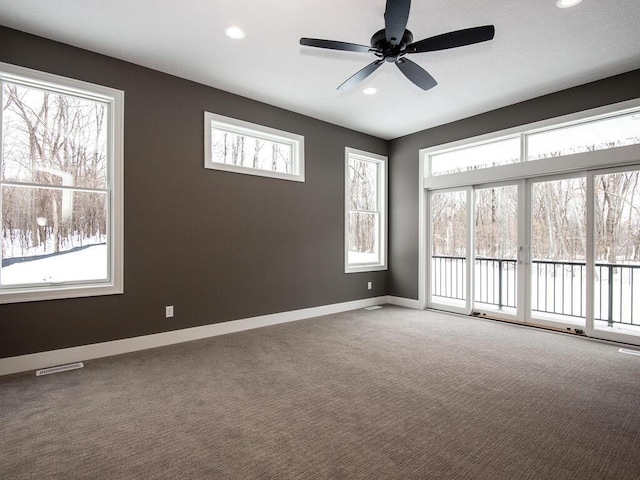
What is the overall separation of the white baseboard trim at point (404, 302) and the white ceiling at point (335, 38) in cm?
332

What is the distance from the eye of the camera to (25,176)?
3.16m

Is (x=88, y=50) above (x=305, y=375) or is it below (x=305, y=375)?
above

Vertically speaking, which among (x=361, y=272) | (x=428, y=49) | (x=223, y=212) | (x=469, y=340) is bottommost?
(x=469, y=340)

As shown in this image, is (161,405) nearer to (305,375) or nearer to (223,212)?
(305,375)

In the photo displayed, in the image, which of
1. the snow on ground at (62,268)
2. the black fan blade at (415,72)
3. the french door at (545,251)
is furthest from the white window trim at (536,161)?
the snow on ground at (62,268)

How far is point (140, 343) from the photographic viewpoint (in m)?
3.65

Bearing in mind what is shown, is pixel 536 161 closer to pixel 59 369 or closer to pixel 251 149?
pixel 251 149

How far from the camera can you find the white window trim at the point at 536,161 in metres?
3.85

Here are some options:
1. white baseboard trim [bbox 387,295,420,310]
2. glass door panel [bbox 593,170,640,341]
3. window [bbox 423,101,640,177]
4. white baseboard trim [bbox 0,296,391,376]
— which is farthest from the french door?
white baseboard trim [bbox 0,296,391,376]

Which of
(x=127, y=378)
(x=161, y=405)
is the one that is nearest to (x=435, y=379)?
(x=161, y=405)

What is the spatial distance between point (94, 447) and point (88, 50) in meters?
3.63

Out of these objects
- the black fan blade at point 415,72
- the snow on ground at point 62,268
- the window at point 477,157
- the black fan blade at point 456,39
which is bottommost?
the snow on ground at point 62,268

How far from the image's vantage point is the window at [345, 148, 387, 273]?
5.82 m

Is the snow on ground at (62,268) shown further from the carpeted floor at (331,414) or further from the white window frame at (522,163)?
the white window frame at (522,163)
